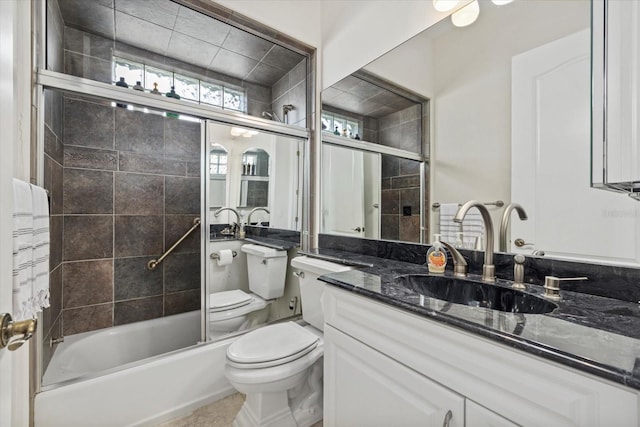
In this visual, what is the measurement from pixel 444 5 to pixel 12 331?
1.92 m

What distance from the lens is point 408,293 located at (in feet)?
2.95

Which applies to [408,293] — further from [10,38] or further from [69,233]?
[69,233]

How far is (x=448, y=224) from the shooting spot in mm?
1376

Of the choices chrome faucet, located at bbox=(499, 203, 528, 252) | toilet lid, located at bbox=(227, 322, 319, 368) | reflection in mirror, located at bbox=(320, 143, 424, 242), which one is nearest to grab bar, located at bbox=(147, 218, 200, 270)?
reflection in mirror, located at bbox=(320, 143, 424, 242)

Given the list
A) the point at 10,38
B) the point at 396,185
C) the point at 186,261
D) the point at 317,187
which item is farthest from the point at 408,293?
the point at 186,261

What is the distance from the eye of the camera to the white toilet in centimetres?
191

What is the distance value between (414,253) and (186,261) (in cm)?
193

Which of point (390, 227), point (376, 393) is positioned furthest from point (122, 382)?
point (390, 227)

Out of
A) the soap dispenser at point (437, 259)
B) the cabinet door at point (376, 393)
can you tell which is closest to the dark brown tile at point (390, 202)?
the soap dispenser at point (437, 259)

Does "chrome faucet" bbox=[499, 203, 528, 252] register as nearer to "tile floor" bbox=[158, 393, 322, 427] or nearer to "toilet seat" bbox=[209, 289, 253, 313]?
"tile floor" bbox=[158, 393, 322, 427]

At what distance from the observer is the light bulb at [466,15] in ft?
4.22

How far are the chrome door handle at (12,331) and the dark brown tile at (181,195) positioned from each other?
1.96 meters

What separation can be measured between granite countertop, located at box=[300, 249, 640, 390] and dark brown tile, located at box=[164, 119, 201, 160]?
2.01 metres

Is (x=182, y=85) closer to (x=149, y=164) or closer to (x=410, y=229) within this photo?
(x=149, y=164)
